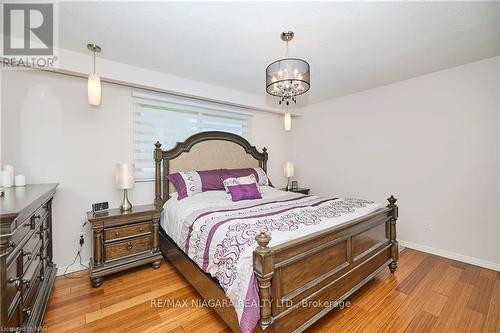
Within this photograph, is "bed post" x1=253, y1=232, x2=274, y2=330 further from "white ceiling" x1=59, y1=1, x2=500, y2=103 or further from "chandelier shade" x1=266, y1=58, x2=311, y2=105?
"white ceiling" x1=59, y1=1, x2=500, y2=103

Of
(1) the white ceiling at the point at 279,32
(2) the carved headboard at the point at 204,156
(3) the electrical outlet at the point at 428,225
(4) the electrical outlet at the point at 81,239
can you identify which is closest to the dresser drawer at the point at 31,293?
Answer: (4) the electrical outlet at the point at 81,239

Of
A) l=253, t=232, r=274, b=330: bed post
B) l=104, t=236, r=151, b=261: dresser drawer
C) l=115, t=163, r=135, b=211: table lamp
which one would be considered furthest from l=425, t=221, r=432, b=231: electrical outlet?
l=115, t=163, r=135, b=211: table lamp

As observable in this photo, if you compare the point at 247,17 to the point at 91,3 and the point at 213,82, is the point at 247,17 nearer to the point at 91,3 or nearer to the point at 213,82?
the point at 91,3

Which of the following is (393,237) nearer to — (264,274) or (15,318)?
(264,274)

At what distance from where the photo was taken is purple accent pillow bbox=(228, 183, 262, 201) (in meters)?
2.73

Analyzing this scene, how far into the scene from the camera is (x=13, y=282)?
118 centimetres

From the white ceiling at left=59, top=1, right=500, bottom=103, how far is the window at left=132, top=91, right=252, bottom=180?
1.55 feet

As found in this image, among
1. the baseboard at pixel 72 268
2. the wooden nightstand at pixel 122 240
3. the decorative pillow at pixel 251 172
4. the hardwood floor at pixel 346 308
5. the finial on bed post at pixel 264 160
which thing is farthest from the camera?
the finial on bed post at pixel 264 160

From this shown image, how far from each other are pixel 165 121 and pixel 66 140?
1161 mm

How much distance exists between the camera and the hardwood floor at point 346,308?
1.67 metres

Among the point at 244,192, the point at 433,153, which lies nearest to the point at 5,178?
the point at 244,192

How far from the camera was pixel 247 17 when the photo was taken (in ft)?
5.93

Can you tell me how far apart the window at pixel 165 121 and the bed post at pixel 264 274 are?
2292 millimetres

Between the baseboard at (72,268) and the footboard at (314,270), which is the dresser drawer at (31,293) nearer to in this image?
the baseboard at (72,268)
